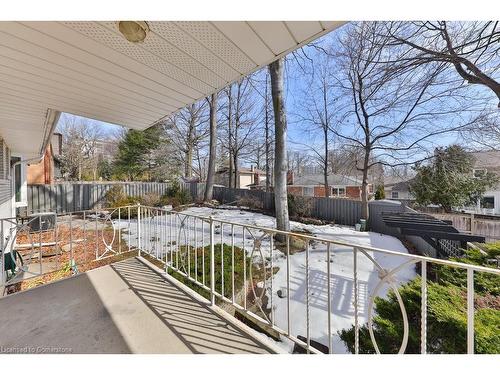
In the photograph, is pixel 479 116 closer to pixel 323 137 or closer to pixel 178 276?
pixel 323 137

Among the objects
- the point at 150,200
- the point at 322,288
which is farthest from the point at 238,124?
the point at 322,288

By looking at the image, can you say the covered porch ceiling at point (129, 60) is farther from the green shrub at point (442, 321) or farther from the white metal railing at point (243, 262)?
the green shrub at point (442, 321)

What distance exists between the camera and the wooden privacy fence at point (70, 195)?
9.53m

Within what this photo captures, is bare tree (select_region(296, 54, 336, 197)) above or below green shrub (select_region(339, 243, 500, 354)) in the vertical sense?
above

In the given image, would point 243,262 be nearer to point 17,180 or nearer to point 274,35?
point 274,35

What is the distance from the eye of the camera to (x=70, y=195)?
1056 cm

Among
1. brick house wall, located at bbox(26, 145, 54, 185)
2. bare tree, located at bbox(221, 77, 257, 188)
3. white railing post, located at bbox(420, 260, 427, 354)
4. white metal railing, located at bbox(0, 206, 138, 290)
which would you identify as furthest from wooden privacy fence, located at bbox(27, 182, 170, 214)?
→ white railing post, located at bbox(420, 260, 427, 354)

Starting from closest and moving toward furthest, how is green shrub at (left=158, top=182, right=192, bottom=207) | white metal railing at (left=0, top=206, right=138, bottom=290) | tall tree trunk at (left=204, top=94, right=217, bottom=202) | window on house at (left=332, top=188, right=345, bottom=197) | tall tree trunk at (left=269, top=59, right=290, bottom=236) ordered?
white metal railing at (left=0, top=206, right=138, bottom=290), tall tree trunk at (left=269, top=59, right=290, bottom=236), green shrub at (left=158, top=182, right=192, bottom=207), tall tree trunk at (left=204, top=94, right=217, bottom=202), window on house at (left=332, top=188, right=345, bottom=197)

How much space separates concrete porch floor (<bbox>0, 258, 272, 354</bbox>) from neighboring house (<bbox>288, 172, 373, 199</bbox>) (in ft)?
66.6

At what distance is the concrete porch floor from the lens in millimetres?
1598

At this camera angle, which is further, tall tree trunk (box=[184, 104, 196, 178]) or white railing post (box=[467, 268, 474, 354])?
tall tree trunk (box=[184, 104, 196, 178])

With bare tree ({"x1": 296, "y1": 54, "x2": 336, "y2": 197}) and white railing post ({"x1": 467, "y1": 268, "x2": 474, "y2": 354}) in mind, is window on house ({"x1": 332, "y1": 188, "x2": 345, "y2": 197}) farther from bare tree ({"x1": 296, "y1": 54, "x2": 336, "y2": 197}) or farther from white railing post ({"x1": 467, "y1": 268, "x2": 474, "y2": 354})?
white railing post ({"x1": 467, "y1": 268, "x2": 474, "y2": 354})

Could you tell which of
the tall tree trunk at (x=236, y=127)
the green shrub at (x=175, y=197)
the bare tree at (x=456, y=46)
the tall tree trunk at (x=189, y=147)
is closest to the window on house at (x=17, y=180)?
the green shrub at (x=175, y=197)
